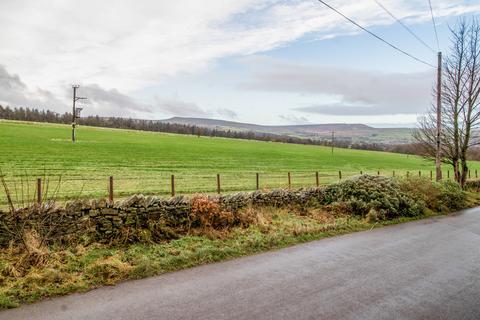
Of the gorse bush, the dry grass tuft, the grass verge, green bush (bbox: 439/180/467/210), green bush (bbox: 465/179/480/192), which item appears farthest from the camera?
green bush (bbox: 465/179/480/192)

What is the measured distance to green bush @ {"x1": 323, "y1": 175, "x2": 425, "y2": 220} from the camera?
47.2 ft

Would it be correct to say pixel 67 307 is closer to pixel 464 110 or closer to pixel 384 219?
pixel 384 219

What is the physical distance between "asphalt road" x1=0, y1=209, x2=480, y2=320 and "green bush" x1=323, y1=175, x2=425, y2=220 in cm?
483

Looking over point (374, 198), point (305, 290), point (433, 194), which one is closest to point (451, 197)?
point (433, 194)

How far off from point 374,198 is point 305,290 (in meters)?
9.36

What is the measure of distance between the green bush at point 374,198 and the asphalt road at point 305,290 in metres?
4.83

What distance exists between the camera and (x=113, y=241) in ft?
29.1

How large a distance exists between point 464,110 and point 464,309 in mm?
21648

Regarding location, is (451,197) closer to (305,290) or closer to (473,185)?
(473,185)

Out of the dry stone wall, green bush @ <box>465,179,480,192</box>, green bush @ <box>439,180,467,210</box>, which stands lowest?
green bush @ <box>465,179,480,192</box>

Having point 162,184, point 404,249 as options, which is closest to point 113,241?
point 404,249

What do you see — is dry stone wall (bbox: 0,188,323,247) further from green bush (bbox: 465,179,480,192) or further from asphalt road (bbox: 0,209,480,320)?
green bush (bbox: 465,179,480,192)

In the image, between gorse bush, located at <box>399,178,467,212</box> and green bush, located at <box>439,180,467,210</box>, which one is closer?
gorse bush, located at <box>399,178,467,212</box>

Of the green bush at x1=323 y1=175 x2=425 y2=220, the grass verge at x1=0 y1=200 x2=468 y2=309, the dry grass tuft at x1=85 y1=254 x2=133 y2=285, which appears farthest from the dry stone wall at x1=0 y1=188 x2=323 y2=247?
the green bush at x1=323 y1=175 x2=425 y2=220
